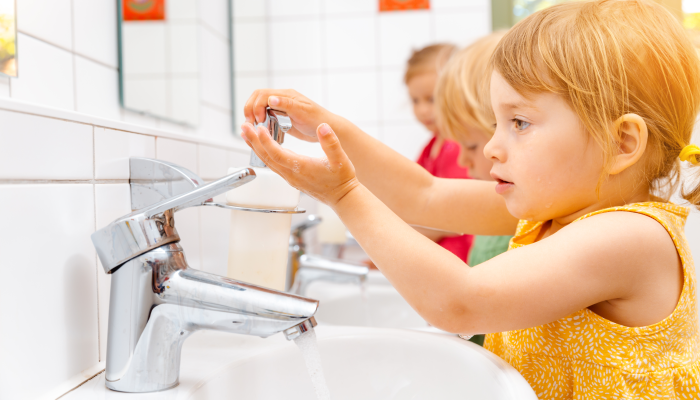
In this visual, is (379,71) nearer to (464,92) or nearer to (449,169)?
(449,169)

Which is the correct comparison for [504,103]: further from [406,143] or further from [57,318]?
[406,143]

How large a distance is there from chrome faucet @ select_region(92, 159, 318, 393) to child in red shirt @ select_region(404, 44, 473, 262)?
1091mm

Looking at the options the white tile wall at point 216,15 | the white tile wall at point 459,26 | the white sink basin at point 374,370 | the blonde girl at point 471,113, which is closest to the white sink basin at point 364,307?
the blonde girl at point 471,113

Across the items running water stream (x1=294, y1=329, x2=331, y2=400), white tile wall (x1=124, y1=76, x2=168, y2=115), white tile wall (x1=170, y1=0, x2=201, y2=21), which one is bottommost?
running water stream (x1=294, y1=329, x2=331, y2=400)

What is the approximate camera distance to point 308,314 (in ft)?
1.44

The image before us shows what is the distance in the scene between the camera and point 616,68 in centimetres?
50

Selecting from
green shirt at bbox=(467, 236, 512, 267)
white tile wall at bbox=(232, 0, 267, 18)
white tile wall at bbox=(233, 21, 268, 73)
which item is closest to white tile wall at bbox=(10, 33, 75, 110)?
green shirt at bbox=(467, 236, 512, 267)

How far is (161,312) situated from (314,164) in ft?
0.64

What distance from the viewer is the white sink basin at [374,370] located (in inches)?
20.8

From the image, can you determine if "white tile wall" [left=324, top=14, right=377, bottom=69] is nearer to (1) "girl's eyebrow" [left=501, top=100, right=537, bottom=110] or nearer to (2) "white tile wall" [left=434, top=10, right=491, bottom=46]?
(2) "white tile wall" [left=434, top=10, right=491, bottom=46]

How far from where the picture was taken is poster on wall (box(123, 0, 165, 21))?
77 cm

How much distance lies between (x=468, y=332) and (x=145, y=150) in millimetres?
413

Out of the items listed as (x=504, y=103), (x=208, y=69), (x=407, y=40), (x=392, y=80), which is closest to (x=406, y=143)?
(x=392, y=80)

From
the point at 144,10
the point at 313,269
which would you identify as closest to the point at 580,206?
the point at 313,269
